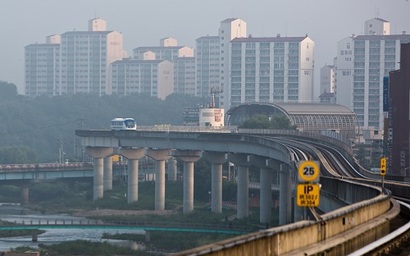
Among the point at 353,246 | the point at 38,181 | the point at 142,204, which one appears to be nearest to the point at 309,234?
the point at 353,246

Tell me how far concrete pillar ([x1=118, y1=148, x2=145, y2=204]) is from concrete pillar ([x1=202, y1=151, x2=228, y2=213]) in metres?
15.4

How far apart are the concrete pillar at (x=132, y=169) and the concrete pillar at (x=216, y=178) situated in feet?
50.4

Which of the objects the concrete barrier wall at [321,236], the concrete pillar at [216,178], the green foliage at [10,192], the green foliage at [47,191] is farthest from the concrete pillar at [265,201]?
the concrete barrier wall at [321,236]

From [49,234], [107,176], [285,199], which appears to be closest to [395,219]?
[285,199]

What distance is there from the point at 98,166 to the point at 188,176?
26074 mm

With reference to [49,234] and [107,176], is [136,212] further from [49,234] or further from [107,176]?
[49,234]

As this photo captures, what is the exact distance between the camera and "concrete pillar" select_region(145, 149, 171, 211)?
513 feet

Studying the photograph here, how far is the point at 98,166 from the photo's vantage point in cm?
17662

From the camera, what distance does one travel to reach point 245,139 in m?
137

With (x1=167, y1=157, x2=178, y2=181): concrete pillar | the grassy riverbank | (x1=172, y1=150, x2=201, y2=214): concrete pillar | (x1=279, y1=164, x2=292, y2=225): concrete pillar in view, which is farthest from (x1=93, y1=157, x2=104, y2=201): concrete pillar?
(x1=279, y1=164, x2=292, y2=225): concrete pillar

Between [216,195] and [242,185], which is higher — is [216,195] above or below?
below

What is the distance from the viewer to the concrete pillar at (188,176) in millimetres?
150875

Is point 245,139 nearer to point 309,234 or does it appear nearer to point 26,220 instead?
point 26,220

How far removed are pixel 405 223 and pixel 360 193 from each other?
1736cm
